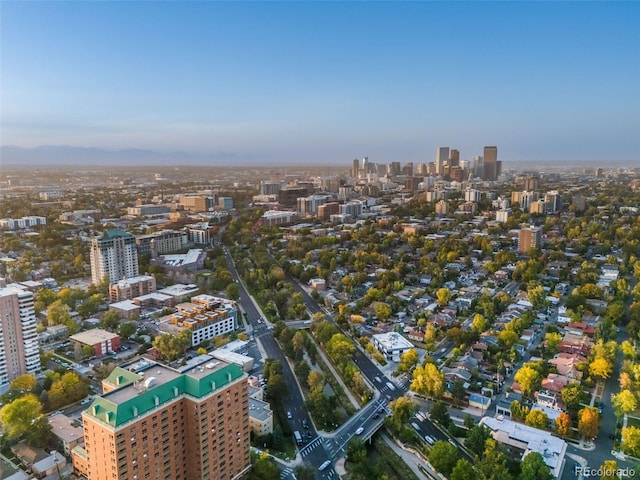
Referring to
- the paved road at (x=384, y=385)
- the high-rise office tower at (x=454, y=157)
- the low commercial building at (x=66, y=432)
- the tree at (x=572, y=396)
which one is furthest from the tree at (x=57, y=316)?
the high-rise office tower at (x=454, y=157)

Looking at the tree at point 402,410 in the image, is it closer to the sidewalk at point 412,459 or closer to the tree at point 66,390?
the sidewalk at point 412,459

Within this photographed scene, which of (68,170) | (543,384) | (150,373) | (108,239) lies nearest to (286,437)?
(150,373)

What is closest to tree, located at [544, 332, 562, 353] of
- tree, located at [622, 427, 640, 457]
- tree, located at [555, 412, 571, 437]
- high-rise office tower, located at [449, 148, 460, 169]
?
tree, located at [555, 412, 571, 437]

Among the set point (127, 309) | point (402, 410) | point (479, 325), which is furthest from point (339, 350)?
point (127, 309)

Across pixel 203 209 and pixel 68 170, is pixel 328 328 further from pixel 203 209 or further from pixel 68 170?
pixel 68 170

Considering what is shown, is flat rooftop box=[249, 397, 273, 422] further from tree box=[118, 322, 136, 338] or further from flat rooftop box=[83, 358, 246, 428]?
tree box=[118, 322, 136, 338]
